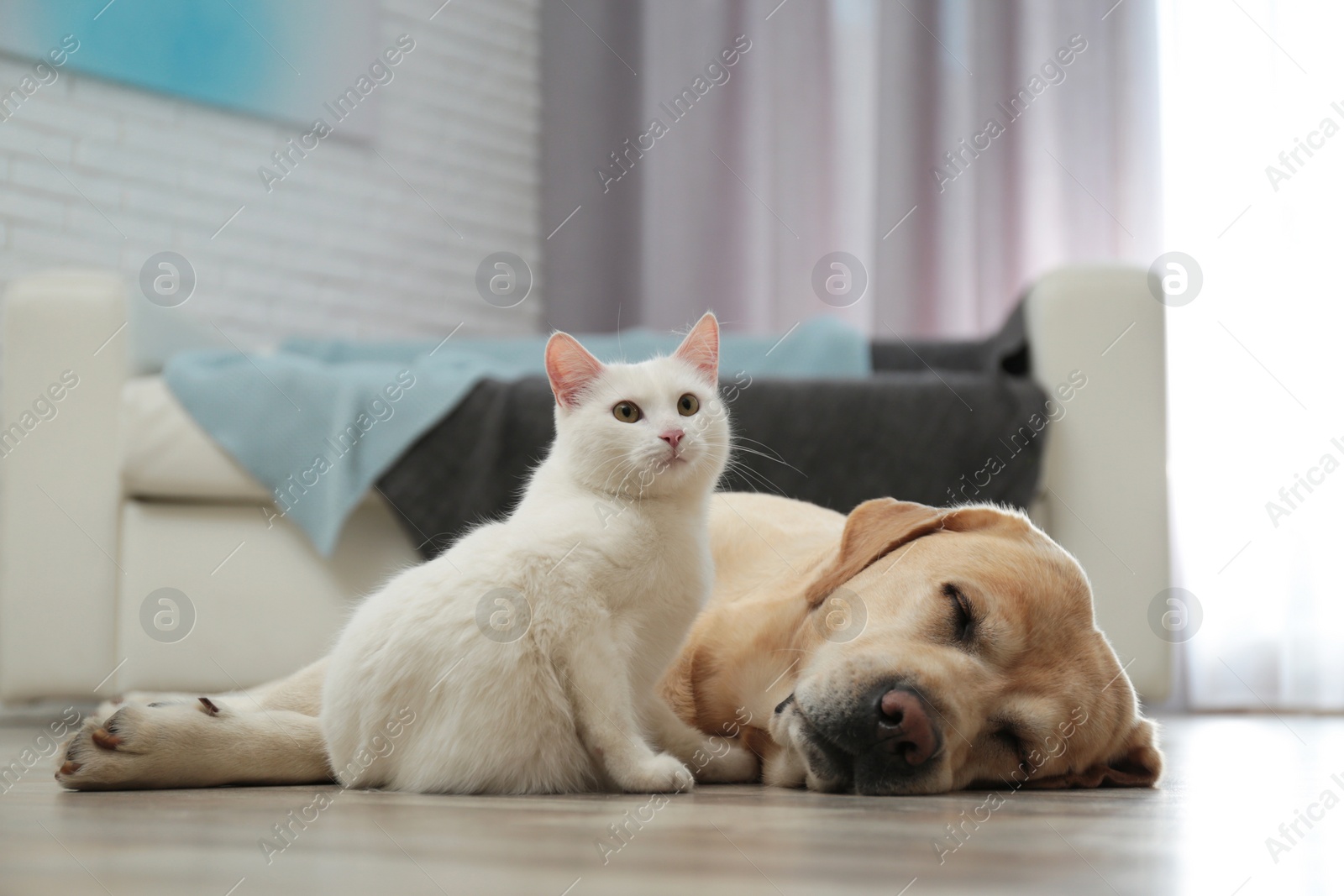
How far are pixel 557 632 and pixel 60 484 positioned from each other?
1887 millimetres

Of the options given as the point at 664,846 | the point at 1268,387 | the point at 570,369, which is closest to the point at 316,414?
the point at 570,369

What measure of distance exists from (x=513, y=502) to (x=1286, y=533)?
2.52 metres

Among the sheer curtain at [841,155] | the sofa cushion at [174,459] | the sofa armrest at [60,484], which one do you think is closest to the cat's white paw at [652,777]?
the sofa cushion at [174,459]

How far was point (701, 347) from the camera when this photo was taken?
136 cm

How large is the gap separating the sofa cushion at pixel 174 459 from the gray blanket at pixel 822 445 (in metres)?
0.34

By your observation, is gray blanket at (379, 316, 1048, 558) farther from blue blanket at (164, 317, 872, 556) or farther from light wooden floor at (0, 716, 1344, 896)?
light wooden floor at (0, 716, 1344, 896)

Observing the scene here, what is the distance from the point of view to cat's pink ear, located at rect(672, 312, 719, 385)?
1.35 meters

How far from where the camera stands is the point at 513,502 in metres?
2.50

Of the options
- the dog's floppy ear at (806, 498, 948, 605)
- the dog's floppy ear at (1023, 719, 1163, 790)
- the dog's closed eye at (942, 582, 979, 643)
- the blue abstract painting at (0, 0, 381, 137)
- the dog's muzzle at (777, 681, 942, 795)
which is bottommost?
the dog's floppy ear at (1023, 719, 1163, 790)

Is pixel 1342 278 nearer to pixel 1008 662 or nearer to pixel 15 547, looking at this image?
pixel 1008 662

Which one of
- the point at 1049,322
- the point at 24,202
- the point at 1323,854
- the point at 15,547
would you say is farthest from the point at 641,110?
the point at 1323,854

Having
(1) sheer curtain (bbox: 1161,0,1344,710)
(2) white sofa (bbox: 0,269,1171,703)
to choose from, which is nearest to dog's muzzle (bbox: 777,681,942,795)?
(2) white sofa (bbox: 0,269,1171,703)

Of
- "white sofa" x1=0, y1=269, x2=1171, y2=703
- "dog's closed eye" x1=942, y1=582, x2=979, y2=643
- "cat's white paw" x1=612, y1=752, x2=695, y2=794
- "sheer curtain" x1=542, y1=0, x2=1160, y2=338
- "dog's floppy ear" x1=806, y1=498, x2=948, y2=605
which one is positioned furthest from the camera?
"sheer curtain" x1=542, y1=0, x2=1160, y2=338

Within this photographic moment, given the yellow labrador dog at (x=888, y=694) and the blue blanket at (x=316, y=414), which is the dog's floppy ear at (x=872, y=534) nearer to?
the yellow labrador dog at (x=888, y=694)
